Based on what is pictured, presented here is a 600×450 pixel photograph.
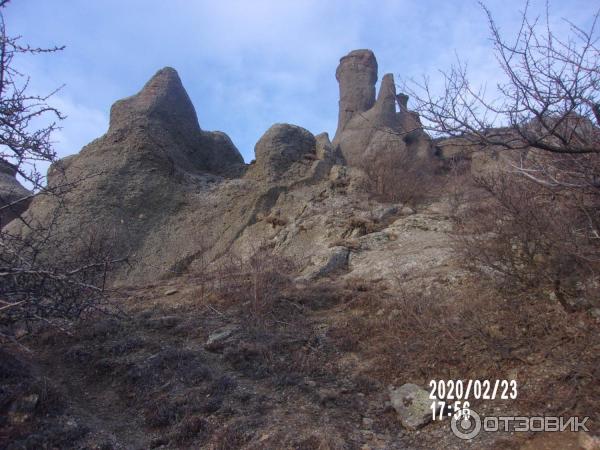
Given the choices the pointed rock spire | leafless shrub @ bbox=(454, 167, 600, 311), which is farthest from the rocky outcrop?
leafless shrub @ bbox=(454, 167, 600, 311)

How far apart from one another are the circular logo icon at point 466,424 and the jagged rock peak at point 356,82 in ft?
56.8

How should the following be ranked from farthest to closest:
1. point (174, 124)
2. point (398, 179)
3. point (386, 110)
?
point (386, 110), point (174, 124), point (398, 179)

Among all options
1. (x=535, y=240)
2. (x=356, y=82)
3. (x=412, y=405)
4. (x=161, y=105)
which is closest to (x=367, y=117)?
(x=356, y=82)

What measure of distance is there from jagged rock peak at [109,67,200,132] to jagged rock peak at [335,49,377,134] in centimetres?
745

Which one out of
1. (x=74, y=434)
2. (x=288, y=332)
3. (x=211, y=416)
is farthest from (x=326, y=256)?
(x=74, y=434)

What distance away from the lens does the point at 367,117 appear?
64.0 feet

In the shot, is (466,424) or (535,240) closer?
(466,424)

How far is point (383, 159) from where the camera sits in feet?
48.4

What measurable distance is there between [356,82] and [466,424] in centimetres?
1844

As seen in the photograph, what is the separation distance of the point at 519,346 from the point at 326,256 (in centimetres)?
503

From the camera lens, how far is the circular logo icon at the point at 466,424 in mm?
4184

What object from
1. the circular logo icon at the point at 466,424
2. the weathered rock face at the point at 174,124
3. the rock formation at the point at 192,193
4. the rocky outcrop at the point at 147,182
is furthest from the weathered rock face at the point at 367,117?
the circular logo icon at the point at 466,424

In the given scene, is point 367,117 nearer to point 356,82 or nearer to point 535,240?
point 356,82

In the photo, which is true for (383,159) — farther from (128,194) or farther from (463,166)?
(128,194)
